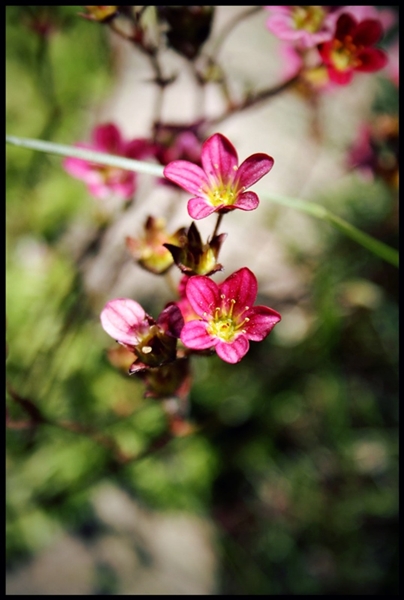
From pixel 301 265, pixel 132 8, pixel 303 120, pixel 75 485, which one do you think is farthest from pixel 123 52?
pixel 75 485

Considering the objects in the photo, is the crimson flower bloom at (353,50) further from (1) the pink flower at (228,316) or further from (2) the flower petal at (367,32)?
(1) the pink flower at (228,316)

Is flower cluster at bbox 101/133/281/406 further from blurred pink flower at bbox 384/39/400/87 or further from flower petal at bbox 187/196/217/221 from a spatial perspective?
blurred pink flower at bbox 384/39/400/87

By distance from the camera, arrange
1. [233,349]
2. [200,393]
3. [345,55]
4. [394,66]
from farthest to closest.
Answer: [200,393] < [394,66] < [345,55] < [233,349]

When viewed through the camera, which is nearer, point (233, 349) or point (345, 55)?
point (233, 349)

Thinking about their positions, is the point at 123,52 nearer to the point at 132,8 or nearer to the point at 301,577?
the point at 132,8

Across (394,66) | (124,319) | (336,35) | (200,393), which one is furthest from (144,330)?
Answer: (394,66)

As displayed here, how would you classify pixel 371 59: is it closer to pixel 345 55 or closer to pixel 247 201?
pixel 345 55
